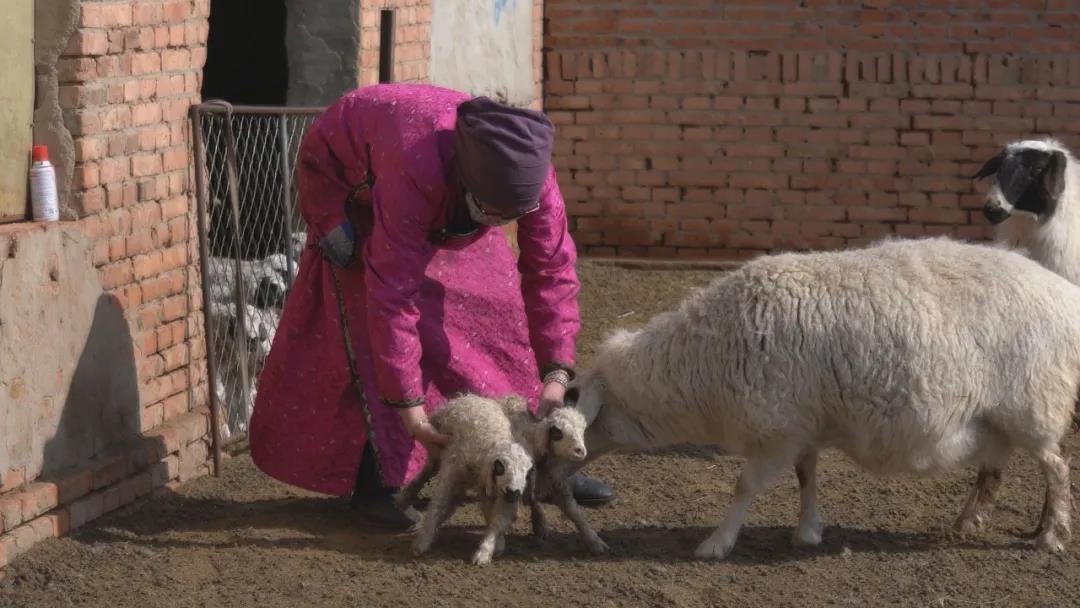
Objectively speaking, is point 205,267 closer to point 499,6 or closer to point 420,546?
point 420,546

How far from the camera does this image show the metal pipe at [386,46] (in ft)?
26.1

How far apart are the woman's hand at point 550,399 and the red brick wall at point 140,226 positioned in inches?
64.4

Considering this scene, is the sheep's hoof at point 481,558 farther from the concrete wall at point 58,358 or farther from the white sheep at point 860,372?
the concrete wall at point 58,358

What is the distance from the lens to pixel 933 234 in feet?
35.5

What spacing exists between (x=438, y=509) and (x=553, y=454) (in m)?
0.44

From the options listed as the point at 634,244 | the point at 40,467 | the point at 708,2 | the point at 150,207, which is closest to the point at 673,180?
the point at 634,244

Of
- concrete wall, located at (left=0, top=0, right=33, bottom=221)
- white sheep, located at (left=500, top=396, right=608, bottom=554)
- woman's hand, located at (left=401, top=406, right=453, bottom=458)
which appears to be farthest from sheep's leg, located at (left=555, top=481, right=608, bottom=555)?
concrete wall, located at (left=0, top=0, right=33, bottom=221)

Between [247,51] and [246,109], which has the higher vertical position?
[247,51]

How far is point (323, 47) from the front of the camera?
766 centimetres

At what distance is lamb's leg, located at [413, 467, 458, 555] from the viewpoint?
17.4 ft

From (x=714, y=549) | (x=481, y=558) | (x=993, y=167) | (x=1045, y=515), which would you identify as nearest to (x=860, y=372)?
(x=714, y=549)

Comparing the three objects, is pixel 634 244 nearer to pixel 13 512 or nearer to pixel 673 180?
pixel 673 180

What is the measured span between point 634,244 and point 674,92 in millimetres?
1132

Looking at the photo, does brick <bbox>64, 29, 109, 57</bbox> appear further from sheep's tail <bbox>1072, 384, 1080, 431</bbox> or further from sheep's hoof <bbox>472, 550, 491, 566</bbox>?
sheep's tail <bbox>1072, 384, 1080, 431</bbox>
